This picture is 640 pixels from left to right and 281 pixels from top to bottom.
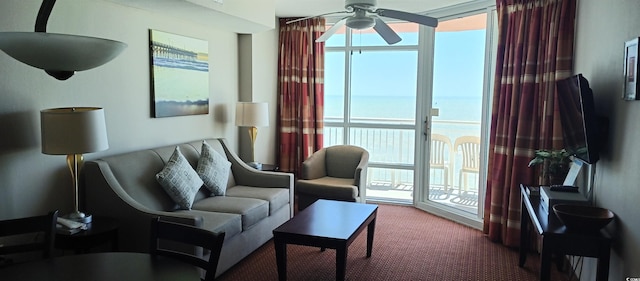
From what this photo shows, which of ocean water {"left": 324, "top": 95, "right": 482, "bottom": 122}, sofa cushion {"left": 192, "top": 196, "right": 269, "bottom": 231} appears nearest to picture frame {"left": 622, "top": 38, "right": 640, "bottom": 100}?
ocean water {"left": 324, "top": 95, "right": 482, "bottom": 122}

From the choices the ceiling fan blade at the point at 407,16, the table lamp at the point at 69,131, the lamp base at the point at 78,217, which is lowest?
the lamp base at the point at 78,217

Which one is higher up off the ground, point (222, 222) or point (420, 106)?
point (420, 106)

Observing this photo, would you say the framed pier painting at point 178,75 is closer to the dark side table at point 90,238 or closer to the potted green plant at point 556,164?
the dark side table at point 90,238

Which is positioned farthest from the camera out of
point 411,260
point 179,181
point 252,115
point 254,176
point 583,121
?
point 252,115

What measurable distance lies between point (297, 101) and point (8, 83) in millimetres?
3620

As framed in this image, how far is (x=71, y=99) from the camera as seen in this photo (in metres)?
3.16

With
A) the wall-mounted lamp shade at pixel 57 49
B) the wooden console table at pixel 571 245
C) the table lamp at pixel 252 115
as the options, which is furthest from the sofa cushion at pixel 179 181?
the wooden console table at pixel 571 245

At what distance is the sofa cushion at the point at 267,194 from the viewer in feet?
13.6

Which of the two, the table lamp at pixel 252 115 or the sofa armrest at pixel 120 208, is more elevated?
the table lamp at pixel 252 115

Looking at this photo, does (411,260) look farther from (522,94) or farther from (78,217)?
(78,217)

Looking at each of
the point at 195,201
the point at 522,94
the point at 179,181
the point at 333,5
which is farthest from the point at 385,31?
the point at 195,201

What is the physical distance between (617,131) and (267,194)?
2850 mm

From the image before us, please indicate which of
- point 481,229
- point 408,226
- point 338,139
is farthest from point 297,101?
point 481,229

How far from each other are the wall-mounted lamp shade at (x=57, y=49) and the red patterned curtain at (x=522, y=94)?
12.1 ft
